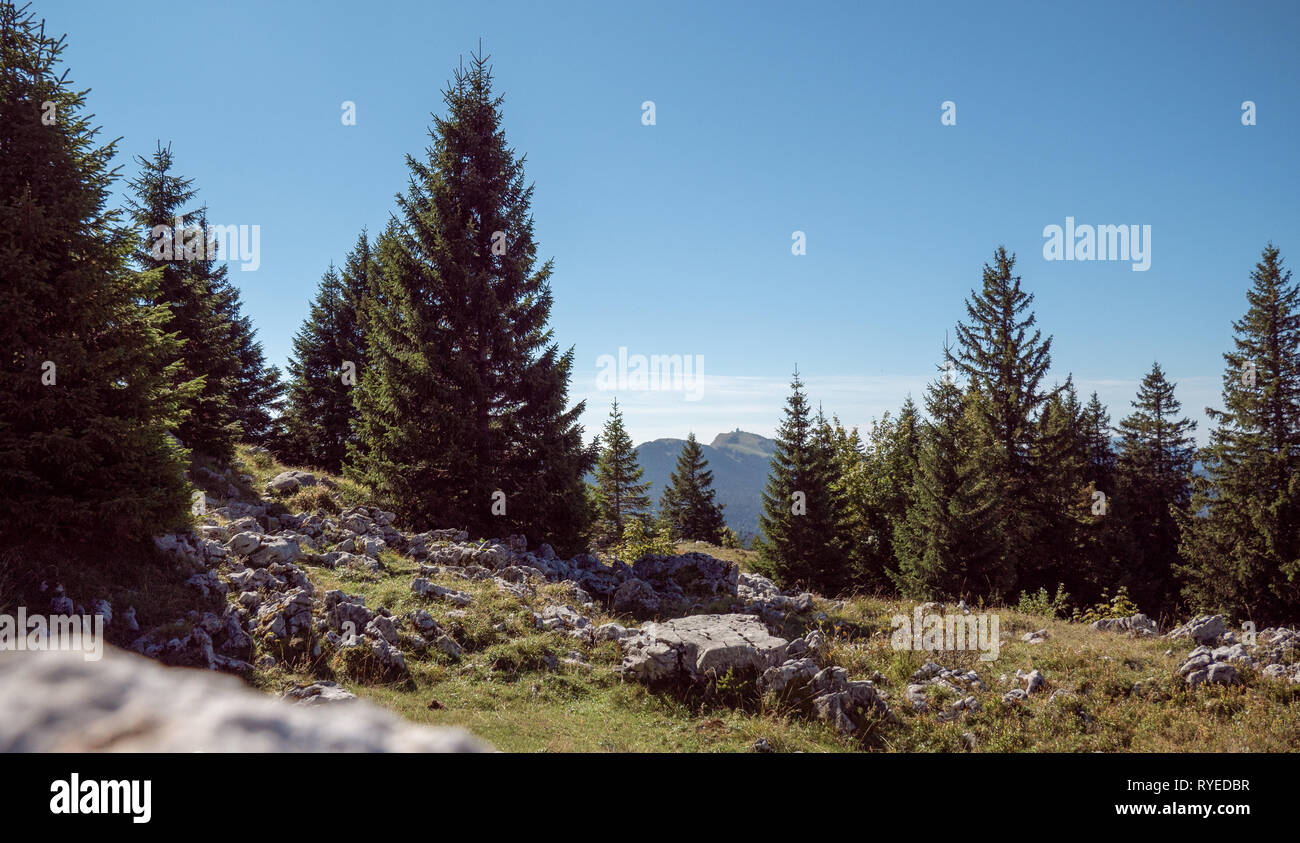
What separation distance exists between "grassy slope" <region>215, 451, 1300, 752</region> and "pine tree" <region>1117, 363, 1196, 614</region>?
111ft

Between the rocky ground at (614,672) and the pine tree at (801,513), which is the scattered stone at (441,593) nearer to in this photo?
the rocky ground at (614,672)

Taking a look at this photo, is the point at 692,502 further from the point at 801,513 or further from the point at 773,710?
the point at 773,710

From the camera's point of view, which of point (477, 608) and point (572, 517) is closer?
point (477, 608)

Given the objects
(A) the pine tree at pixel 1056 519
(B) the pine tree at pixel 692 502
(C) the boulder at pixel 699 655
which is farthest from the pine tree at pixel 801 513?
(B) the pine tree at pixel 692 502

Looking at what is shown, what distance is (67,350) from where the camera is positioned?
809 cm

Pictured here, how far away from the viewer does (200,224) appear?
22.9 metres

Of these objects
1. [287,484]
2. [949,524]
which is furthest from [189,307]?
[949,524]

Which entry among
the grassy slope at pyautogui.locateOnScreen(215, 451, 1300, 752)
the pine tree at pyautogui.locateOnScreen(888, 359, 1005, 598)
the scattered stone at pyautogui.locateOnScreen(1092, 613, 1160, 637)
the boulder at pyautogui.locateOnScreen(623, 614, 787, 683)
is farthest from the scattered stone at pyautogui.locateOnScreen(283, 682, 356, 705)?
the pine tree at pyautogui.locateOnScreen(888, 359, 1005, 598)

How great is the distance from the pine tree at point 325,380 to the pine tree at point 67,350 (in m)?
18.8

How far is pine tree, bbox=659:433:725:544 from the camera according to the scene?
200 ft

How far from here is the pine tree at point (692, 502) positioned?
6091cm
